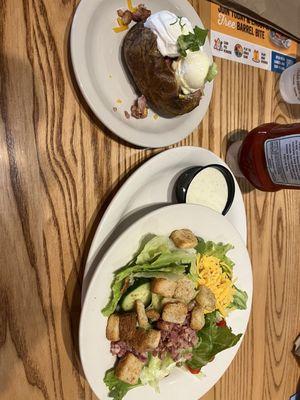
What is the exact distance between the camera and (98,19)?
0.99m

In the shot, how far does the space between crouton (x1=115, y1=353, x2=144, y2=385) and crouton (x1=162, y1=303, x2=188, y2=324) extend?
0.13 metres

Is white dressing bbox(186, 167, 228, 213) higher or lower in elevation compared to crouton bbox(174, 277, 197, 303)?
higher

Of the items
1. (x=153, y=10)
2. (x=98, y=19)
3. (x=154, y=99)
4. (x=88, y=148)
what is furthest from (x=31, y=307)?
(x=153, y=10)

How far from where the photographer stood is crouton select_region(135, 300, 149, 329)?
98 centimetres

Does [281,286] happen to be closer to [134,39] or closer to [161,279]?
[161,279]

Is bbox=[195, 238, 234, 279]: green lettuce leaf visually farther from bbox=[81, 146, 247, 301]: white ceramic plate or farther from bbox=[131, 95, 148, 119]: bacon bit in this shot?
bbox=[131, 95, 148, 119]: bacon bit

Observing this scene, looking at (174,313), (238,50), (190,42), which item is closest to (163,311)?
(174,313)

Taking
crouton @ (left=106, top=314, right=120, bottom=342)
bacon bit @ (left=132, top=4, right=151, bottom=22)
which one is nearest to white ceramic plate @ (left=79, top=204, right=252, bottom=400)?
crouton @ (left=106, top=314, right=120, bottom=342)

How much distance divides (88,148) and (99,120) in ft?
0.24

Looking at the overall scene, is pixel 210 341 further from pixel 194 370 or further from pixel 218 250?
pixel 218 250

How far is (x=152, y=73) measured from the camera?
97cm

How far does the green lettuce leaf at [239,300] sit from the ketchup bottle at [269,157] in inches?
13.7

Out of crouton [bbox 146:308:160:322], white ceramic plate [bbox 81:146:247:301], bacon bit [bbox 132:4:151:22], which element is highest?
bacon bit [bbox 132:4:151:22]

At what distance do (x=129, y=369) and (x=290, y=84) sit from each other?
109 centimetres
